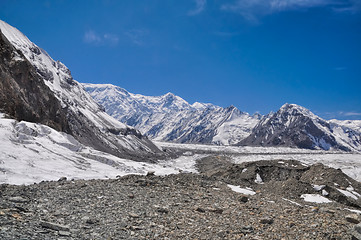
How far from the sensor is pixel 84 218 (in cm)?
1079

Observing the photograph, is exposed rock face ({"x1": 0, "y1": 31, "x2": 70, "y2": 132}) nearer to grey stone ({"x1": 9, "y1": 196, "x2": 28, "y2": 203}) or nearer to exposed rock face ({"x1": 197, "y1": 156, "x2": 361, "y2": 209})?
grey stone ({"x1": 9, "y1": 196, "x2": 28, "y2": 203})

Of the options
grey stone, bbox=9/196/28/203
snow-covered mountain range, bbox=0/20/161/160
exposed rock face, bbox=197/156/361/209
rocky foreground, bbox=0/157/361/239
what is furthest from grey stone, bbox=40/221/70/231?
snow-covered mountain range, bbox=0/20/161/160

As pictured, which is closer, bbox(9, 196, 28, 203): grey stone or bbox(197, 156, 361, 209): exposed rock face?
bbox(9, 196, 28, 203): grey stone

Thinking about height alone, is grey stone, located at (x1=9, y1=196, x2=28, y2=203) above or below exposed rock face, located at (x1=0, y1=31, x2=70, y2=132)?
below

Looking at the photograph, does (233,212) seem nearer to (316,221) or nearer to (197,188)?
(316,221)

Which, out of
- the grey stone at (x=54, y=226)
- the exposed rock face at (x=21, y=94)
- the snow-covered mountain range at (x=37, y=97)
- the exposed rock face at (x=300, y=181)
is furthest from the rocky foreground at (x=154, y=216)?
the exposed rock face at (x=21, y=94)

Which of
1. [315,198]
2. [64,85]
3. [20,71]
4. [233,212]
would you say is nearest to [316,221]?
[233,212]

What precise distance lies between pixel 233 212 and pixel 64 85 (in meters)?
151

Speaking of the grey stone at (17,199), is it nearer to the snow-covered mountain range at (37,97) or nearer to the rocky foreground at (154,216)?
the rocky foreground at (154,216)

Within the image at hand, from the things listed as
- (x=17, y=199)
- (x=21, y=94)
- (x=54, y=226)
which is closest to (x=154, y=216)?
(x=54, y=226)

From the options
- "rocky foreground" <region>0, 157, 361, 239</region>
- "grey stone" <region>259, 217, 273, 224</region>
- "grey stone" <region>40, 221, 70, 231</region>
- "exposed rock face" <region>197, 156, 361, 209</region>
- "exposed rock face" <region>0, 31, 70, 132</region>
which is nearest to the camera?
"grey stone" <region>40, 221, 70, 231</region>

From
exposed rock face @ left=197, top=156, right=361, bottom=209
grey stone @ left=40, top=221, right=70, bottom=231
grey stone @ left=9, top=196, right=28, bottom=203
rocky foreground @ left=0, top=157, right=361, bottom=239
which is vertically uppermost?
exposed rock face @ left=197, top=156, right=361, bottom=209

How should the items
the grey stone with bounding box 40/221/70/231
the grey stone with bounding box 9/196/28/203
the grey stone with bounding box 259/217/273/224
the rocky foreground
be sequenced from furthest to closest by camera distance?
the grey stone with bounding box 9/196/28/203, the grey stone with bounding box 259/217/273/224, the rocky foreground, the grey stone with bounding box 40/221/70/231

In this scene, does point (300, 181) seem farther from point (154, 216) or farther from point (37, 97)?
point (37, 97)
